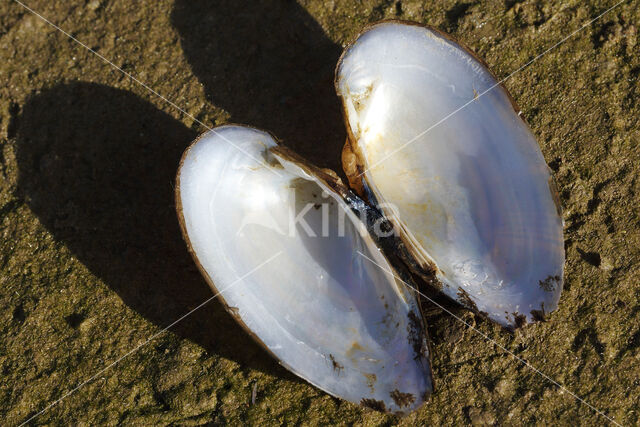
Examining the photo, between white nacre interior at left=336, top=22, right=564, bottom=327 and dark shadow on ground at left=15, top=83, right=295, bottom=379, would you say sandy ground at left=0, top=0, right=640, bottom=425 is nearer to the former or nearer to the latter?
dark shadow on ground at left=15, top=83, right=295, bottom=379

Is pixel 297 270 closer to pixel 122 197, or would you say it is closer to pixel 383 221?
pixel 383 221

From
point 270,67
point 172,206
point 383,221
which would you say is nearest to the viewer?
point 383,221

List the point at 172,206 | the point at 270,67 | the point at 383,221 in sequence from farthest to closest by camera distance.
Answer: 1. the point at 270,67
2. the point at 172,206
3. the point at 383,221

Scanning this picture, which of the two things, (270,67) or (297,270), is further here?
(270,67)

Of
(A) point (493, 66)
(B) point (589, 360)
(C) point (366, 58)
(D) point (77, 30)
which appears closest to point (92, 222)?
(D) point (77, 30)

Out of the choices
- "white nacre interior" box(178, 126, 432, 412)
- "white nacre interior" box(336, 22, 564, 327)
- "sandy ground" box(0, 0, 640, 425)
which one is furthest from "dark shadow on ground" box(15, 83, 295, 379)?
"white nacre interior" box(336, 22, 564, 327)

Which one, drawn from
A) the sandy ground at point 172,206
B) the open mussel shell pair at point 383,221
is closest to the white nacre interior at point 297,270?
the open mussel shell pair at point 383,221

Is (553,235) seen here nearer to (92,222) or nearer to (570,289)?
(570,289)

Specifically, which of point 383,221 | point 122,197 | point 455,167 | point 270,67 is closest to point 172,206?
point 122,197
